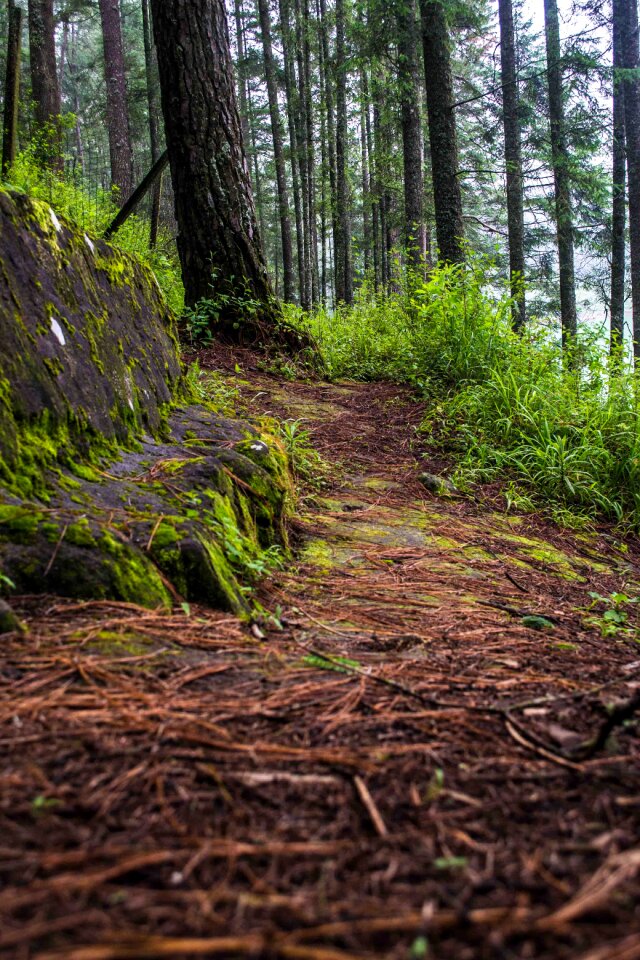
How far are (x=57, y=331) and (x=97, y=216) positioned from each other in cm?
494

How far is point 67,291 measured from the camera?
2666 millimetres

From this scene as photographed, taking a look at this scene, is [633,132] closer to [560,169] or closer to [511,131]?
[560,169]

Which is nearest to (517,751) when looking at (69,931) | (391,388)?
(69,931)

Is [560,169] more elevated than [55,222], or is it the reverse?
[560,169]

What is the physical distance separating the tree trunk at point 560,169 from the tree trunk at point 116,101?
412 inches

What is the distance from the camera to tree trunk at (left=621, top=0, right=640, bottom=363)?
12.2m

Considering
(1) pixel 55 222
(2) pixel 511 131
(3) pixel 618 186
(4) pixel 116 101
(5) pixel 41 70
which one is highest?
(4) pixel 116 101

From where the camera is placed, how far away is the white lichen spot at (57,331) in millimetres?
2436

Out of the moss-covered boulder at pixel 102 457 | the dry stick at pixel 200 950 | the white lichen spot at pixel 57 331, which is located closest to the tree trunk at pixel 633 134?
the moss-covered boulder at pixel 102 457

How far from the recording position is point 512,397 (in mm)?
5121

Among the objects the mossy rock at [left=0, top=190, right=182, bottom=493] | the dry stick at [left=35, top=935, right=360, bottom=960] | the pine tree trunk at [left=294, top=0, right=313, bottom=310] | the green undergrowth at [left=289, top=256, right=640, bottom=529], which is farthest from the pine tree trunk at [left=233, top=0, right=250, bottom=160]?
the dry stick at [left=35, top=935, right=360, bottom=960]

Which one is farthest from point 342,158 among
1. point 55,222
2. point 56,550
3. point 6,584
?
point 6,584

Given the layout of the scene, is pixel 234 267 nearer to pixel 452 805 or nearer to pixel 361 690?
pixel 361 690

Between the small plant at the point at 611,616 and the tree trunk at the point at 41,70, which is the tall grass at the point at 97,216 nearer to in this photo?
the tree trunk at the point at 41,70
